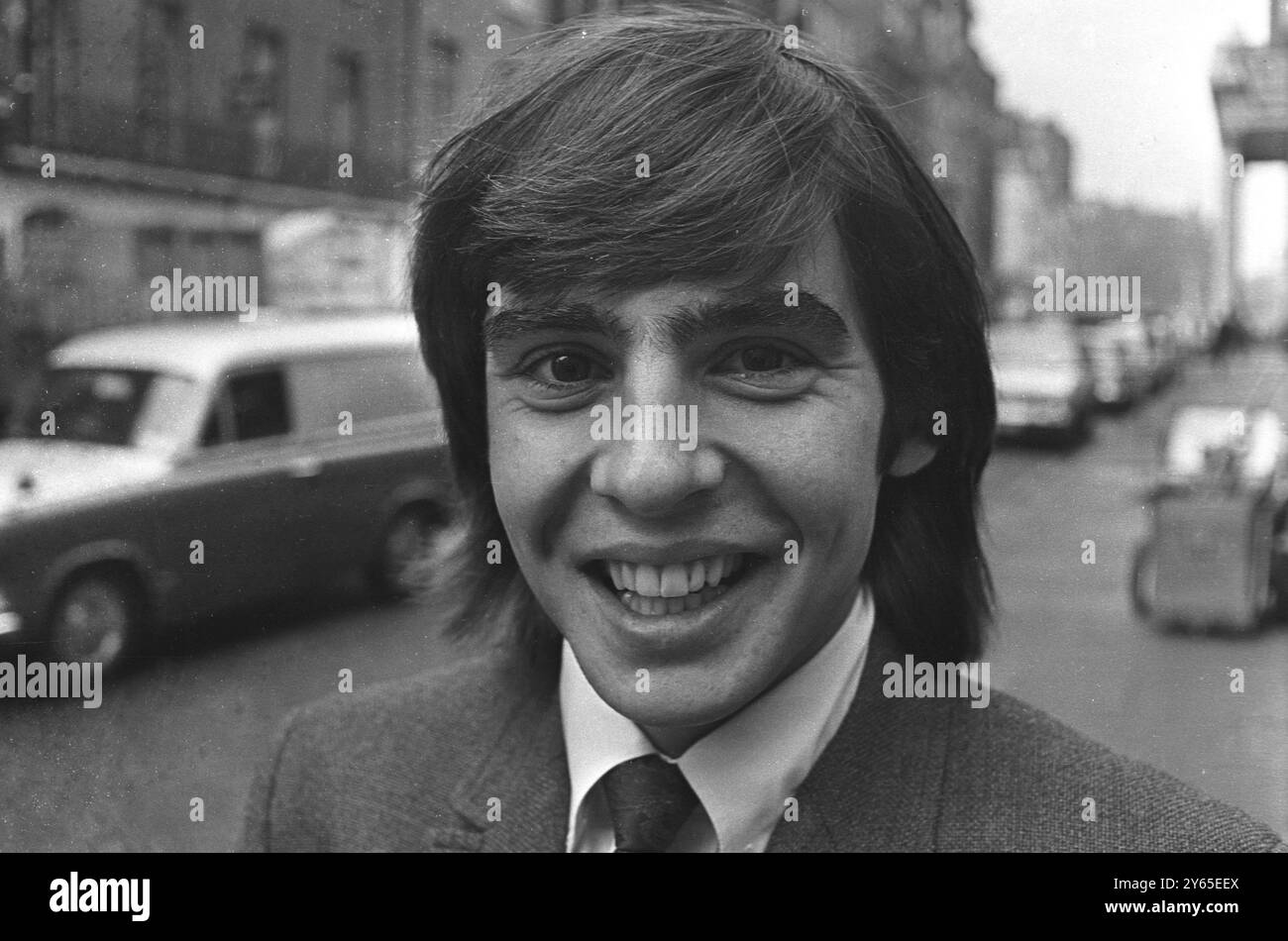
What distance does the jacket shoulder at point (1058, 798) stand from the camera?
129 cm

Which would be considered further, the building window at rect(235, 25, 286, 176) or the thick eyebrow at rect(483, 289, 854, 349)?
the building window at rect(235, 25, 286, 176)

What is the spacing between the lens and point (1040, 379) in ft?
6.13

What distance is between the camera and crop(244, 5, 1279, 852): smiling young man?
3.97 feet

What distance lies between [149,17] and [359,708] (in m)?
0.95

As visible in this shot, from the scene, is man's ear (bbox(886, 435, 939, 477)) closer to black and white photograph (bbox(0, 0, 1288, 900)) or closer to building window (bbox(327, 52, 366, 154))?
black and white photograph (bbox(0, 0, 1288, 900))

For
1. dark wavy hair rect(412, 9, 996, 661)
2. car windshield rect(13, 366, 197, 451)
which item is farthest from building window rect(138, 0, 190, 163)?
dark wavy hair rect(412, 9, 996, 661)

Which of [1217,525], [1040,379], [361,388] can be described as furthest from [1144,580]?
[361,388]

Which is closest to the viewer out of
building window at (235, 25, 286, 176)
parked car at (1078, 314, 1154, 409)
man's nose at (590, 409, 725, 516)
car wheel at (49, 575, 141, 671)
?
man's nose at (590, 409, 725, 516)

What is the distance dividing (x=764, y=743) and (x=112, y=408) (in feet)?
3.82

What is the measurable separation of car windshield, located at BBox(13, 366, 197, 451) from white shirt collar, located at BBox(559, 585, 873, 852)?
91 centimetres

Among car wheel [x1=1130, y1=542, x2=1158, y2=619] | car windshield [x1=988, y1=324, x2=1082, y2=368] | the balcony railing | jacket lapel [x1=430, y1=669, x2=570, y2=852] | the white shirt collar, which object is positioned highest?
the balcony railing

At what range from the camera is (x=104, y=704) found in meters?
1.71

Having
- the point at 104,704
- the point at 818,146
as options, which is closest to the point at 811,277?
the point at 818,146
